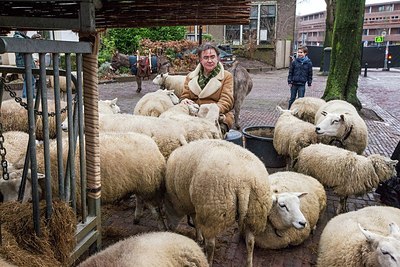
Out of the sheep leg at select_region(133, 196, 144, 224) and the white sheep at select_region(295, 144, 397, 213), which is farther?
the white sheep at select_region(295, 144, 397, 213)

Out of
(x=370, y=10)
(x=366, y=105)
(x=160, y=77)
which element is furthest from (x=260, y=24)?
(x=370, y=10)

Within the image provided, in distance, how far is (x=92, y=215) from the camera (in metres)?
2.76

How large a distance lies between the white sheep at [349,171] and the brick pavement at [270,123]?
0.39 m

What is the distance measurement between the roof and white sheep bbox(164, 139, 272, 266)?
115 centimetres

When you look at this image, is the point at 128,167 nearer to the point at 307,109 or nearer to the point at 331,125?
the point at 331,125

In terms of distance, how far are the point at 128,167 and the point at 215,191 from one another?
38.4 inches

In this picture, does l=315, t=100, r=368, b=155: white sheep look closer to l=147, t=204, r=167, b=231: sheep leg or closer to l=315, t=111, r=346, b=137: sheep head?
l=315, t=111, r=346, b=137: sheep head

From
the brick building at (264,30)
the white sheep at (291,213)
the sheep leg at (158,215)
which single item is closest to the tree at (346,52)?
the white sheep at (291,213)

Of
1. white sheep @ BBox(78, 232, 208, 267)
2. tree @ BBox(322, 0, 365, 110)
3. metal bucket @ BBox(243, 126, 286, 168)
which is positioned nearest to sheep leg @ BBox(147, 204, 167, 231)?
white sheep @ BBox(78, 232, 208, 267)

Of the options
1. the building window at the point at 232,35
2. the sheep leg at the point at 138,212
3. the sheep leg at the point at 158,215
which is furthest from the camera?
the building window at the point at 232,35

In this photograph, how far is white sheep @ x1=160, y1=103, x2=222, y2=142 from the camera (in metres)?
4.71

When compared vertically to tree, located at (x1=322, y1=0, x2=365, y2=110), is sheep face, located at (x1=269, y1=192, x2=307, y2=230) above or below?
below

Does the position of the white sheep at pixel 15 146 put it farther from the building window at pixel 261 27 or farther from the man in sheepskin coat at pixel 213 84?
the building window at pixel 261 27

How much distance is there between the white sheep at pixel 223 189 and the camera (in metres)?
2.95
